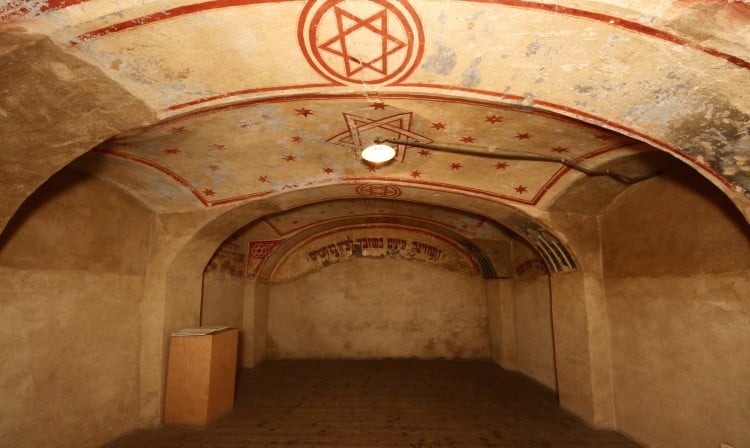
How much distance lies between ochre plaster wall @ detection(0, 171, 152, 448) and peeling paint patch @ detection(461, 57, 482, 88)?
13.2ft

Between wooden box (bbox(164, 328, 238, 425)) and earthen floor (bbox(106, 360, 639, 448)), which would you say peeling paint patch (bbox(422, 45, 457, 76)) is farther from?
wooden box (bbox(164, 328, 238, 425))

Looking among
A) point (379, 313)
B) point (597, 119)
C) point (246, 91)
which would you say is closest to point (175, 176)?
point (246, 91)

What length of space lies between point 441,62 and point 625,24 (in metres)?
0.97

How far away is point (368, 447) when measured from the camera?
4.49m

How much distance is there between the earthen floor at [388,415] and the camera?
4617 mm

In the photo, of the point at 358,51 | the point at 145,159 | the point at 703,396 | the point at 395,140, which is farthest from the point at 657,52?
the point at 145,159

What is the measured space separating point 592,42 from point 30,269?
483cm

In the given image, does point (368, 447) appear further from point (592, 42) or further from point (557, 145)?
point (592, 42)

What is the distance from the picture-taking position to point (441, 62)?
2.51 metres

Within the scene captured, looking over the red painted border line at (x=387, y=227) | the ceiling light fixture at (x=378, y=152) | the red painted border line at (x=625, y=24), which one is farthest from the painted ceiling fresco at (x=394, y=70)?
the red painted border line at (x=387, y=227)

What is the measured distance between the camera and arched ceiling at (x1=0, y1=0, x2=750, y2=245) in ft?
6.72

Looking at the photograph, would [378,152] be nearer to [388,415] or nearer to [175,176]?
[175,176]

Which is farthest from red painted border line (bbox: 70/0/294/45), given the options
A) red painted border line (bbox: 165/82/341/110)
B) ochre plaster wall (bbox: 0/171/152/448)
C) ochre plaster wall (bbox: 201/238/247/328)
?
ochre plaster wall (bbox: 201/238/247/328)

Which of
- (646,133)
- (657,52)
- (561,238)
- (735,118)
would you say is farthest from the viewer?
(561,238)
